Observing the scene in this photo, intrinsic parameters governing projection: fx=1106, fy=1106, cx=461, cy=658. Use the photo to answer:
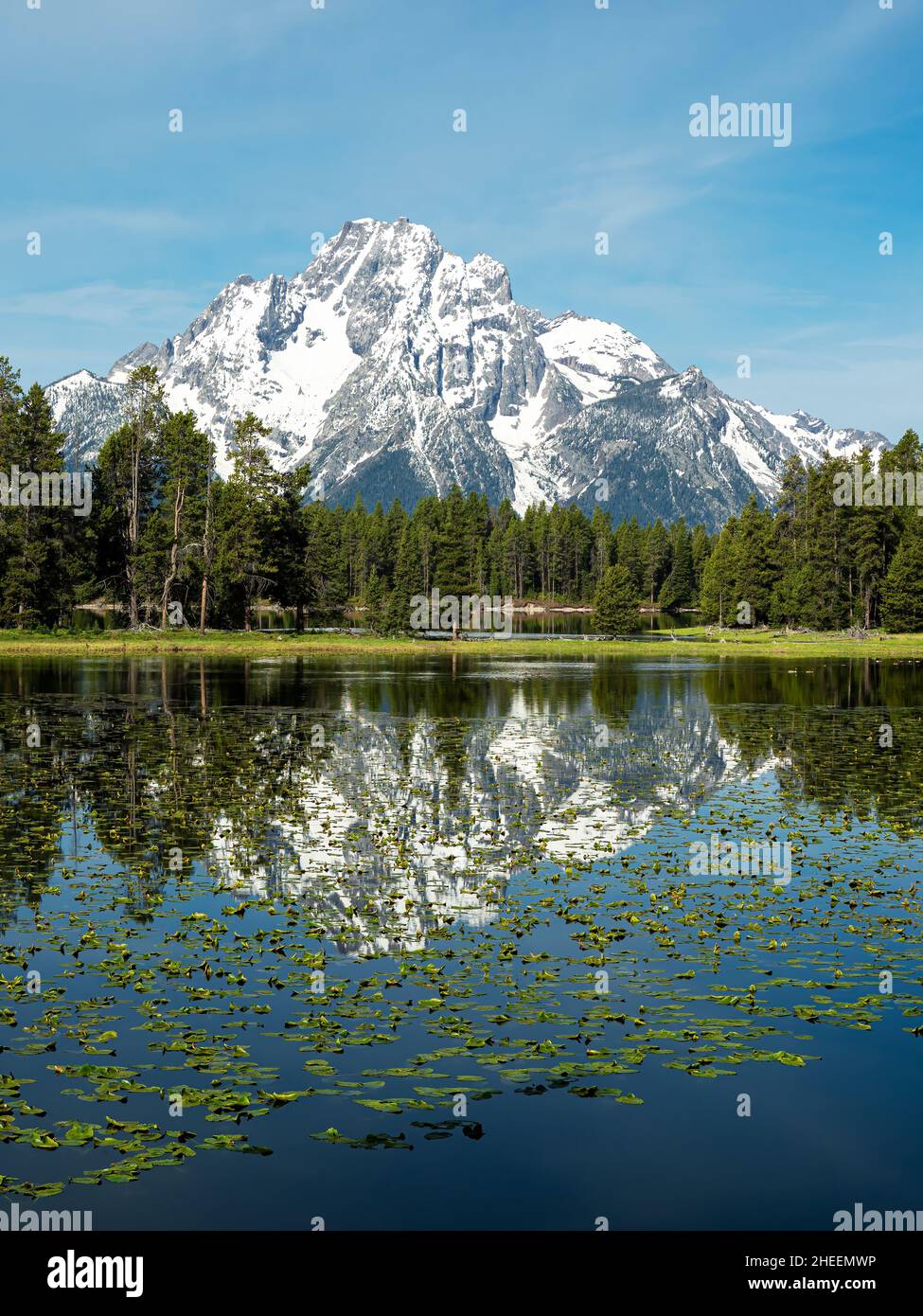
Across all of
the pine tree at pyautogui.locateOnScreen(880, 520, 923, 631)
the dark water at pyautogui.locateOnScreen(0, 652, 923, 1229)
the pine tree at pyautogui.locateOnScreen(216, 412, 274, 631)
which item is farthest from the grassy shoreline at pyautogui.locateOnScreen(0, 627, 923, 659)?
→ the dark water at pyautogui.locateOnScreen(0, 652, 923, 1229)

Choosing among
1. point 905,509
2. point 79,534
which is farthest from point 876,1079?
point 905,509

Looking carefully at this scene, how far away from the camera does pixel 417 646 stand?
106875mm

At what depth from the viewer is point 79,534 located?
104 meters

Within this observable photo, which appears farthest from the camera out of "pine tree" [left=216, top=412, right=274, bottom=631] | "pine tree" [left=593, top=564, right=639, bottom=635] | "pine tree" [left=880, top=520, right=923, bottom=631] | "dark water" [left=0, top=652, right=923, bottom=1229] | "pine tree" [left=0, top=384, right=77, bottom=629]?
"pine tree" [left=593, top=564, right=639, bottom=635]

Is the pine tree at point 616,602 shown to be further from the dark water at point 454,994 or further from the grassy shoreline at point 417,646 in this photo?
the dark water at point 454,994

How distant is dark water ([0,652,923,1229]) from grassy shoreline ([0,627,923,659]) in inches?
2371

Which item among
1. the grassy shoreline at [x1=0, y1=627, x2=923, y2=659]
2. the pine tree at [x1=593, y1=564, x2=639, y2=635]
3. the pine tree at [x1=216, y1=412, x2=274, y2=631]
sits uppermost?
the pine tree at [x1=216, y1=412, x2=274, y2=631]

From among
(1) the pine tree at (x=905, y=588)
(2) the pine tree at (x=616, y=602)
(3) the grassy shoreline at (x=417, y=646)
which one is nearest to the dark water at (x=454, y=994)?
(3) the grassy shoreline at (x=417, y=646)

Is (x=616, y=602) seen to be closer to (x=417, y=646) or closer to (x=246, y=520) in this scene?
(x=417, y=646)

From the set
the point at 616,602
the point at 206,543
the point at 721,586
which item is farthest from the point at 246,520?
the point at 721,586

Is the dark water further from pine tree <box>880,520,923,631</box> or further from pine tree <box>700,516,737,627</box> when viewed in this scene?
pine tree <box>700,516,737,627</box>

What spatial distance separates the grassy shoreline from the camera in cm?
9181
